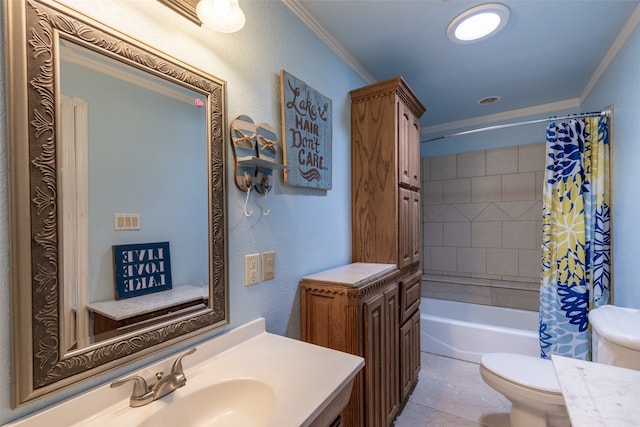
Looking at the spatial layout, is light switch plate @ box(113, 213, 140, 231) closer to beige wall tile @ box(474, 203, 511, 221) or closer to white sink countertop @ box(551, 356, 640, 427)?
white sink countertop @ box(551, 356, 640, 427)

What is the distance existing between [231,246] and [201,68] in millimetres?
671

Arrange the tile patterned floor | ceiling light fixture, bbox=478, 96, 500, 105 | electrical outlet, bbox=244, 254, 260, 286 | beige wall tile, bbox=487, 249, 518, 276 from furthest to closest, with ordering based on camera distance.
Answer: beige wall tile, bbox=487, 249, 518, 276, ceiling light fixture, bbox=478, 96, 500, 105, the tile patterned floor, electrical outlet, bbox=244, 254, 260, 286

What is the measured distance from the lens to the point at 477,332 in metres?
2.51

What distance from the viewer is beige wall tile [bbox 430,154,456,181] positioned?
10.8ft

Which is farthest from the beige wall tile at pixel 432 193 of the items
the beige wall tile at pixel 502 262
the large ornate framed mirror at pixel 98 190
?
the large ornate framed mirror at pixel 98 190

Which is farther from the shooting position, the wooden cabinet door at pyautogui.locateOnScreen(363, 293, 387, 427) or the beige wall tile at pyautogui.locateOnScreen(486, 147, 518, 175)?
the beige wall tile at pyautogui.locateOnScreen(486, 147, 518, 175)

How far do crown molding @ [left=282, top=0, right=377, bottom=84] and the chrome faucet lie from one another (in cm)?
161

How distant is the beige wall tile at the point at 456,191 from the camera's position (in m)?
3.20

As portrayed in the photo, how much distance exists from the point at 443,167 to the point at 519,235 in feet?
3.49

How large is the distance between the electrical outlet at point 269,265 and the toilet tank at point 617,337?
151 cm

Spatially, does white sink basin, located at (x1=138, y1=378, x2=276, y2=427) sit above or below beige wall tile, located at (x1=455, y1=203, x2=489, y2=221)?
below

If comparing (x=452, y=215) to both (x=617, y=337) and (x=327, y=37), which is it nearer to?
(x=617, y=337)

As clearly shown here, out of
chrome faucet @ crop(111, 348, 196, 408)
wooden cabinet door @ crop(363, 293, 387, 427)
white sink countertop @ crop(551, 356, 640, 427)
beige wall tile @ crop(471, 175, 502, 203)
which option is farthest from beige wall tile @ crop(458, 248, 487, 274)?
chrome faucet @ crop(111, 348, 196, 408)

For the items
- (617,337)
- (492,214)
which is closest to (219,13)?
(617,337)
